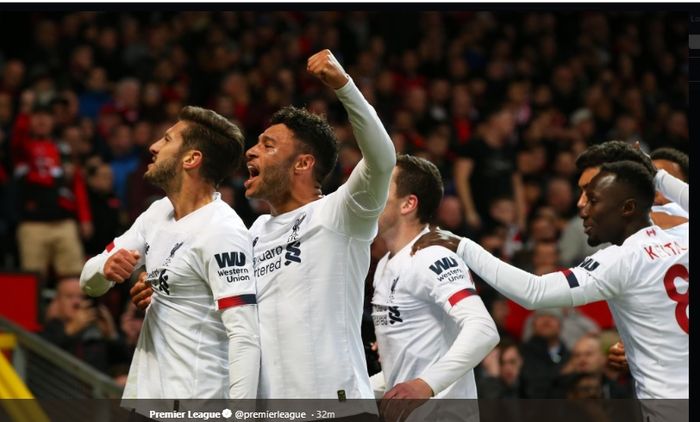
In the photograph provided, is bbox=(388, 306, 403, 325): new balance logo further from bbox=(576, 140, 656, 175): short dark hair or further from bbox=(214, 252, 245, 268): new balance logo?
bbox=(576, 140, 656, 175): short dark hair

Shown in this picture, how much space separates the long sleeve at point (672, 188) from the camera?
5332 millimetres

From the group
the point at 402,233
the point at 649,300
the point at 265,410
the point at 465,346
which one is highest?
the point at 402,233

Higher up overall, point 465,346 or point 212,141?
point 212,141

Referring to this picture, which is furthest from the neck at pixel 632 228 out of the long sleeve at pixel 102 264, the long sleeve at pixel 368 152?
the long sleeve at pixel 102 264

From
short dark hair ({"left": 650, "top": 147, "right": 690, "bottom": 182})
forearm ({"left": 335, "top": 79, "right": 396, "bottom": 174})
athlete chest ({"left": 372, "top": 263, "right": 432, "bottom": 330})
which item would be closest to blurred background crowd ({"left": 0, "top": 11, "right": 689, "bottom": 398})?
short dark hair ({"left": 650, "top": 147, "right": 690, "bottom": 182})

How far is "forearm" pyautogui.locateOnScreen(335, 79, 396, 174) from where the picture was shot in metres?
4.16

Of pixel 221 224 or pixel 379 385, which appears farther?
pixel 379 385

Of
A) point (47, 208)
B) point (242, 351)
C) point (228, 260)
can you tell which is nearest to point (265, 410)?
point (242, 351)

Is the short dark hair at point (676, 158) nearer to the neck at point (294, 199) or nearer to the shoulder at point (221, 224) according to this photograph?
the neck at point (294, 199)

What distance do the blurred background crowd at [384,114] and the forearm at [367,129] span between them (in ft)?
11.7

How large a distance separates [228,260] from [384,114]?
6.65 meters

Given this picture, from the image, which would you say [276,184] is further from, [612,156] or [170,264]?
[612,156]

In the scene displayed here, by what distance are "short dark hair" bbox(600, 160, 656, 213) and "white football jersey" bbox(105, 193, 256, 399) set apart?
167 cm

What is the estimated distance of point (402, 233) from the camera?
213 inches
